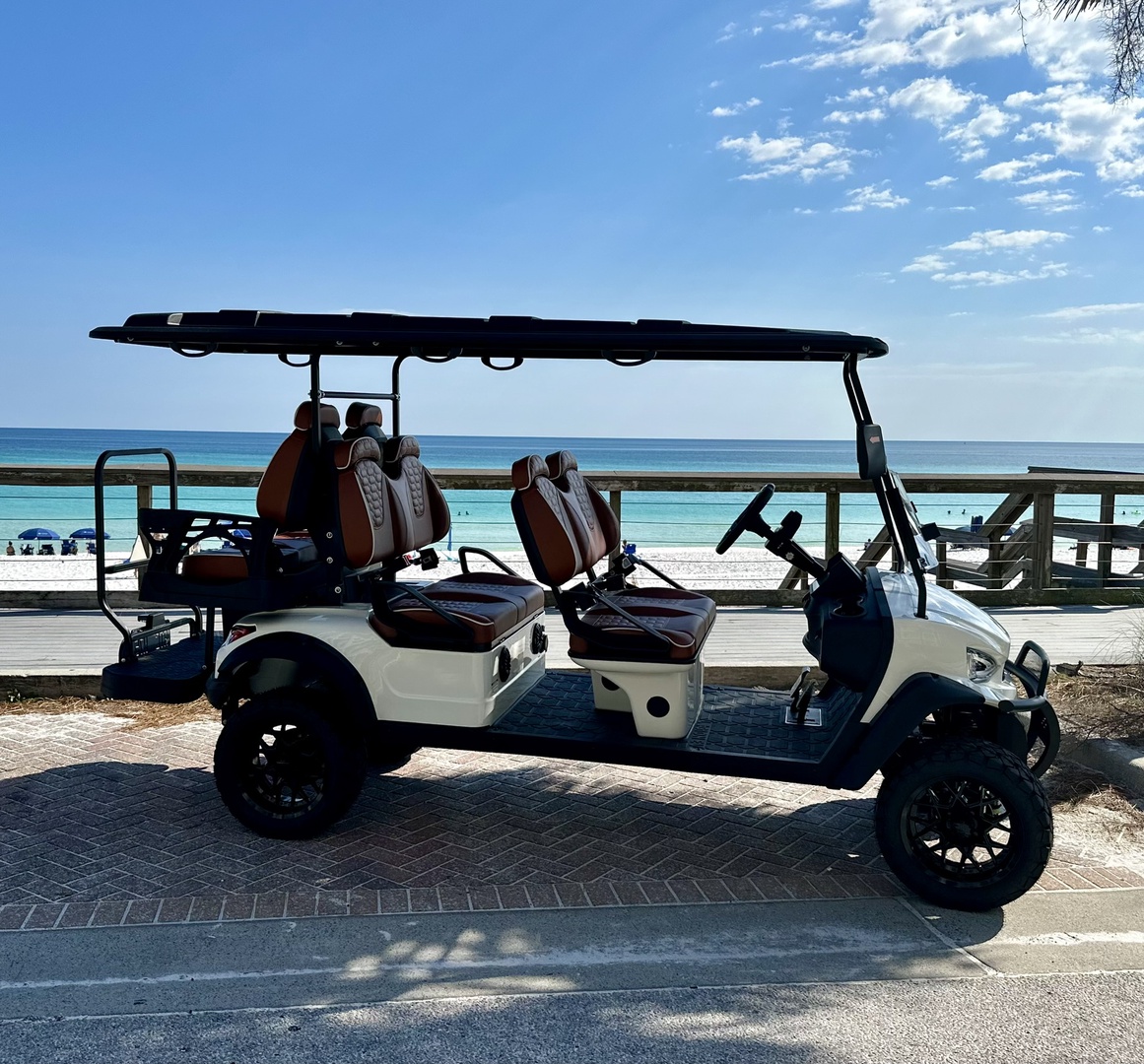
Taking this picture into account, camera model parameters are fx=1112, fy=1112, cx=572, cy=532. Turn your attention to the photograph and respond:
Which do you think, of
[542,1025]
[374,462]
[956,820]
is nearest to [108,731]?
[374,462]

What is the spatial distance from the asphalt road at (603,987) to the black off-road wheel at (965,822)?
107mm

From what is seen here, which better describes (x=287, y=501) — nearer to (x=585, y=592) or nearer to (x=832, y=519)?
(x=585, y=592)

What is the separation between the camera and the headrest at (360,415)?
4.89 metres

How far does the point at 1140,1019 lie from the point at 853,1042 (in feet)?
2.68

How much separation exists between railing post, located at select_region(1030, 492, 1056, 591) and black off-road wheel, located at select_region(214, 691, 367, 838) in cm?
694

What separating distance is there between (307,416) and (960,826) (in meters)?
2.88

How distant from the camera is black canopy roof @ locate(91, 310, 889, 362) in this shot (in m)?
3.90

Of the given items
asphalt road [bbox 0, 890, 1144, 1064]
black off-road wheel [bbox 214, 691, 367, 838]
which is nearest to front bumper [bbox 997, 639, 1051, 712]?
asphalt road [bbox 0, 890, 1144, 1064]

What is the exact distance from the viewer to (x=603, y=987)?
313 cm

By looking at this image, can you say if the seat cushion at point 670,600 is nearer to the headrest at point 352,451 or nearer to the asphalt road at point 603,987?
the headrest at point 352,451

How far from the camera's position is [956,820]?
3693mm

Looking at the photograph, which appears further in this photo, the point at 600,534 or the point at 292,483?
the point at 600,534

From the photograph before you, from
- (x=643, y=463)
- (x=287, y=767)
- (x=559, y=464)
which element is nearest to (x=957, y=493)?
(x=559, y=464)

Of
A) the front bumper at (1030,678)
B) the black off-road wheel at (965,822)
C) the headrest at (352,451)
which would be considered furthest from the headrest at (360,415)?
the front bumper at (1030,678)
